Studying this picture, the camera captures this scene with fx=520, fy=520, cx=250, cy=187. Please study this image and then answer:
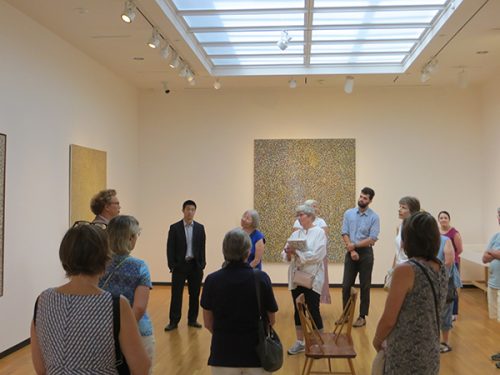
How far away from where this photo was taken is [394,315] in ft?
8.22

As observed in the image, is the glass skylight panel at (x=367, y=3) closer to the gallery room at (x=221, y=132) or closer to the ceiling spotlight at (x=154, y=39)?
the gallery room at (x=221, y=132)

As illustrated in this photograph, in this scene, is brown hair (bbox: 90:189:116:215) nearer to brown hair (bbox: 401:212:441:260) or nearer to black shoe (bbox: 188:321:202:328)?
brown hair (bbox: 401:212:441:260)

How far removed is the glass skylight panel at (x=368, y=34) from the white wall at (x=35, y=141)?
3393 millimetres

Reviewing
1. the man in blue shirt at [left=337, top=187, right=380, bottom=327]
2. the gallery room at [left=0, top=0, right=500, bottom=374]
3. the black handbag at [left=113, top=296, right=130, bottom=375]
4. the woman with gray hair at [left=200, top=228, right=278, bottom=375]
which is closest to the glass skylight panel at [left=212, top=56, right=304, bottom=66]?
the gallery room at [left=0, top=0, right=500, bottom=374]

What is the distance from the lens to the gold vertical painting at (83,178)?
703 cm

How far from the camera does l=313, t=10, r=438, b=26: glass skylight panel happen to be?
6239 mm

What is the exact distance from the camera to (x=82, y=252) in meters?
1.90

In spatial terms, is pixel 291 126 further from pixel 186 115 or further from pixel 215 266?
pixel 215 266

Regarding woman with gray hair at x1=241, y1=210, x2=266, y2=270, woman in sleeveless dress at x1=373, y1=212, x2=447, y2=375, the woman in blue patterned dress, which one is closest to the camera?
the woman in blue patterned dress

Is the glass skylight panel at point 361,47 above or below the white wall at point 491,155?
above

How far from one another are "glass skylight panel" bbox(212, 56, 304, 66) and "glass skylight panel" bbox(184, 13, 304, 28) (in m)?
1.57

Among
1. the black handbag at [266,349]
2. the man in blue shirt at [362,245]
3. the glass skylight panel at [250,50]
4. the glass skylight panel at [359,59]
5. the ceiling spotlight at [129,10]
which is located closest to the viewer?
the black handbag at [266,349]

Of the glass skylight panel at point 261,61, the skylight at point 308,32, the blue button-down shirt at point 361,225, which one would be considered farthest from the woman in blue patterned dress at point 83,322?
the glass skylight panel at point 261,61

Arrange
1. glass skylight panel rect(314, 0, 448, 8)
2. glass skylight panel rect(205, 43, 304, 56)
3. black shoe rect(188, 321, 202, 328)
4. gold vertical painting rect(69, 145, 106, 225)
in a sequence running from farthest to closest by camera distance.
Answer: glass skylight panel rect(205, 43, 304, 56) → gold vertical painting rect(69, 145, 106, 225) → black shoe rect(188, 321, 202, 328) → glass skylight panel rect(314, 0, 448, 8)
